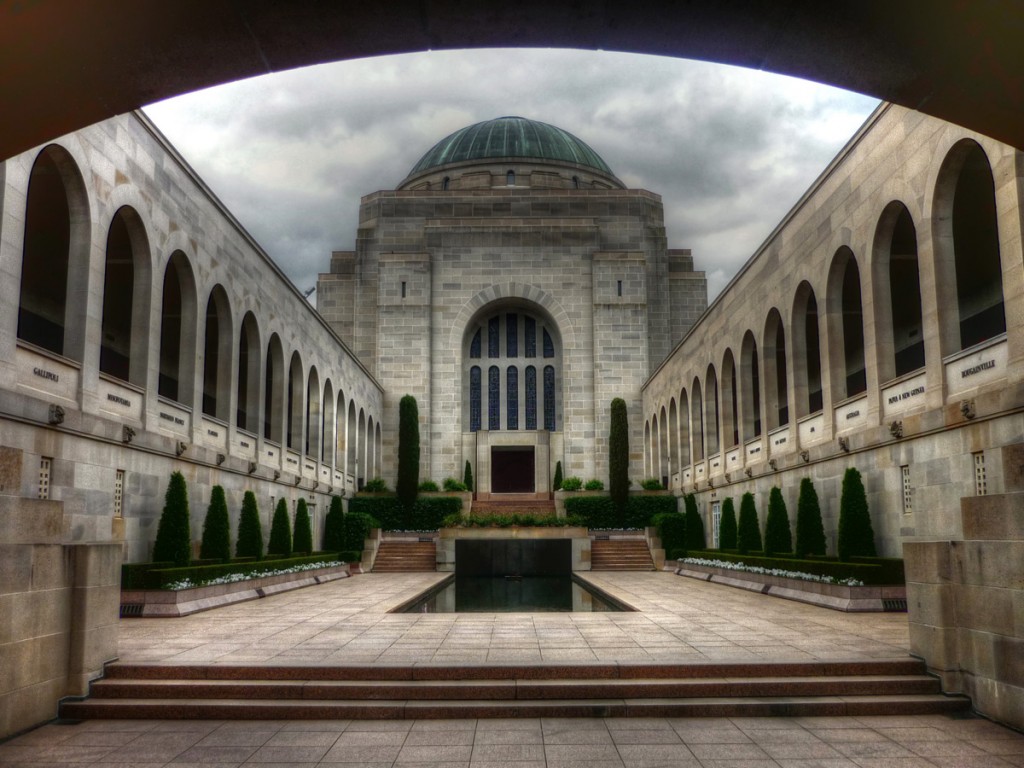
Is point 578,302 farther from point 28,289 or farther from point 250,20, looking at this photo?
point 250,20

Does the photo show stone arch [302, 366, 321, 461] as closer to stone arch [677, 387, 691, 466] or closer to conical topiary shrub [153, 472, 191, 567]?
conical topiary shrub [153, 472, 191, 567]

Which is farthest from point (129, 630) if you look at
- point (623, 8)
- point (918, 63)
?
point (918, 63)

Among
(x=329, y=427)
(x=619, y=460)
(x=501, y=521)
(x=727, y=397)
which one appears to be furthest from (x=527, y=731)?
(x=619, y=460)

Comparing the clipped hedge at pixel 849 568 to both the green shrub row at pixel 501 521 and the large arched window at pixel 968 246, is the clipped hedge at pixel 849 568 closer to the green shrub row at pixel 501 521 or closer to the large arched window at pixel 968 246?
the large arched window at pixel 968 246

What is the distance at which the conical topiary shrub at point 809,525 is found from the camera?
1986cm

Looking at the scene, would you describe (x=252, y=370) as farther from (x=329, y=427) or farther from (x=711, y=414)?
(x=711, y=414)

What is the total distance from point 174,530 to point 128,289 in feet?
32.1

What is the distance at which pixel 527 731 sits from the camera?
8.20 metres

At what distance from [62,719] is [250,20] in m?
7.20

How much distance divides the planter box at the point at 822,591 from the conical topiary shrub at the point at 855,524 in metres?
1.09

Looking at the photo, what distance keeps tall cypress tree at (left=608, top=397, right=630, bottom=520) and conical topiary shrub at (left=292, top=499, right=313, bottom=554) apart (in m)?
15.3

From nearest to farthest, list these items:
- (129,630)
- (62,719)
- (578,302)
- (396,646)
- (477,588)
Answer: (62,719)
(396,646)
(129,630)
(477,588)
(578,302)

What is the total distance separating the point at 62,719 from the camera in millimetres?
8750

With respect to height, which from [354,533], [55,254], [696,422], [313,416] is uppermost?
[55,254]
